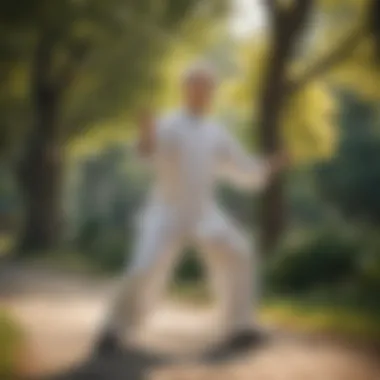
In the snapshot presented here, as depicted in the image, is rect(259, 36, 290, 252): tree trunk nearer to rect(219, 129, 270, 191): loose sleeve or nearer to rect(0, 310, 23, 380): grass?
rect(219, 129, 270, 191): loose sleeve

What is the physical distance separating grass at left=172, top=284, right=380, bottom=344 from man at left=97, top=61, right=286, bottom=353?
4 cm

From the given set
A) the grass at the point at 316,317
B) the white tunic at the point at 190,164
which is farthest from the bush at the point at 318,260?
the white tunic at the point at 190,164

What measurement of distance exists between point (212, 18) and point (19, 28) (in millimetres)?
382

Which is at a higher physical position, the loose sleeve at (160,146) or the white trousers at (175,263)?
the loose sleeve at (160,146)

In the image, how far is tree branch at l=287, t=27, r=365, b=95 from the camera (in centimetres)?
171

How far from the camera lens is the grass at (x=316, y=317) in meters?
1.67

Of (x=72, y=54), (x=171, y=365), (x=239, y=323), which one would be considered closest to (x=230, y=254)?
(x=239, y=323)

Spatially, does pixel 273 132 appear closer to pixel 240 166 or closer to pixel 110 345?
pixel 240 166

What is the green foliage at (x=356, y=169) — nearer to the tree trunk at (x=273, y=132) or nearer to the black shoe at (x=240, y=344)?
the tree trunk at (x=273, y=132)

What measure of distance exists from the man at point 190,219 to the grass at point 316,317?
0.04 metres

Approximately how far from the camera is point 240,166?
1689mm

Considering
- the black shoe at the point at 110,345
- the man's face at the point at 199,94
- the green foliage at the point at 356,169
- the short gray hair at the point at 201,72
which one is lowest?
the black shoe at the point at 110,345

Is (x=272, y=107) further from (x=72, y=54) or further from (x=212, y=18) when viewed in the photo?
(x=72, y=54)

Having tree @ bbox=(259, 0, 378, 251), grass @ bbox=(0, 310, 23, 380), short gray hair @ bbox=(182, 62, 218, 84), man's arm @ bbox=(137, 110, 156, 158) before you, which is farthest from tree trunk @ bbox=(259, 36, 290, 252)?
grass @ bbox=(0, 310, 23, 380)
